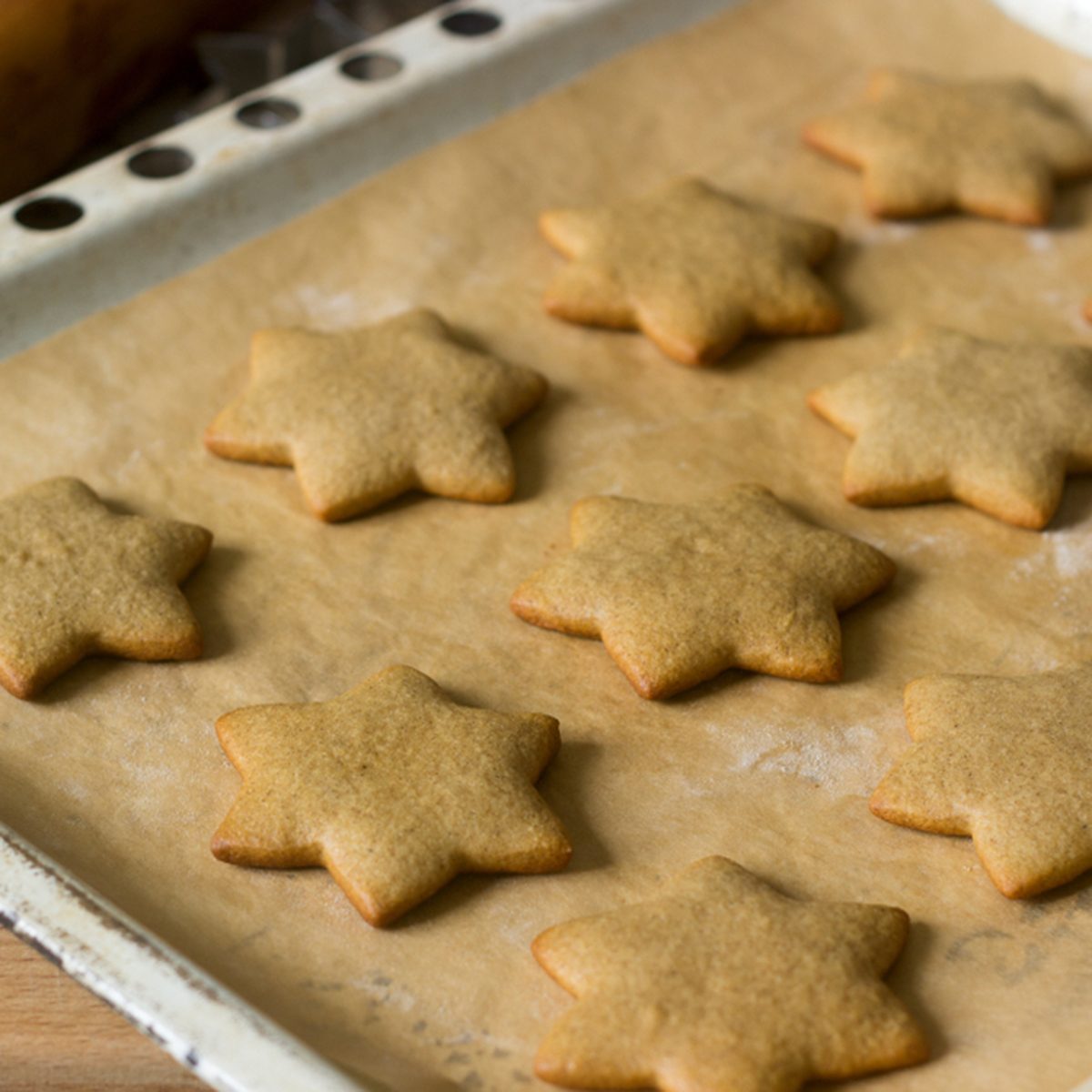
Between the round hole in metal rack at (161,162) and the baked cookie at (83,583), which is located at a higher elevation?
the round hole in metal rack at (161,162)

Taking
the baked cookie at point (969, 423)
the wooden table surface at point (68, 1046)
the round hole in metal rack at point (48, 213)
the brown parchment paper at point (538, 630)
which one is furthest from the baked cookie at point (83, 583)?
the baked cookie at point (969, 423)

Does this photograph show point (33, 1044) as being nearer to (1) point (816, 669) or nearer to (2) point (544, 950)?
(2) point (544, 950)

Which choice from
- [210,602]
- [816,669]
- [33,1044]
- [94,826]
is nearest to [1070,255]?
[816,669]

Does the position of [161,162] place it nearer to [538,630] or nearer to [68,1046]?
[538,630]

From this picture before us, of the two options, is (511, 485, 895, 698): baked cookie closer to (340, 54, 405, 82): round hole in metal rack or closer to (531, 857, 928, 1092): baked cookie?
(531, 857, 928, 1092): baked cookie

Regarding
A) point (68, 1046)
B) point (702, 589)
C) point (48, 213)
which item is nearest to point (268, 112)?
point (48, 213)

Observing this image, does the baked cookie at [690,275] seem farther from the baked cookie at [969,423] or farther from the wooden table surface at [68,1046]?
the wooden table surface at [68,1046]
